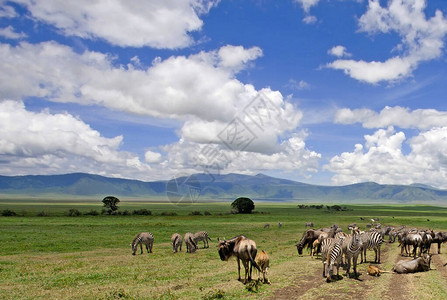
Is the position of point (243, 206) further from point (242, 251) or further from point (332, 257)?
point (242, 251)

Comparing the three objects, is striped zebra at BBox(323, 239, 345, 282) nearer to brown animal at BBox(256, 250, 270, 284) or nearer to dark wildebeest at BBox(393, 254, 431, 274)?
brown animal at BBox(256, 250, 270, 284)

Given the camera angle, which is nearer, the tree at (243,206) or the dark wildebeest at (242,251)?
the dark wildebeest at (242,251)

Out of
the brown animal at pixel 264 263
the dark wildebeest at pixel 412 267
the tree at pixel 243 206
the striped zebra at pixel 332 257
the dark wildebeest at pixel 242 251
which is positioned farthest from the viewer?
the tree at pixel 243 206

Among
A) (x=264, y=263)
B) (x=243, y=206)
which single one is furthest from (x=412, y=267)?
(x=243, y=206)

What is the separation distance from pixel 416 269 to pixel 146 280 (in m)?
17.0

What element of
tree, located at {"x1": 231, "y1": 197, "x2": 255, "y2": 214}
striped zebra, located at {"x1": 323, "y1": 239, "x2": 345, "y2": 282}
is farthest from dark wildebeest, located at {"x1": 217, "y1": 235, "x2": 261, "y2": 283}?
tree, located at {"x1": 231, "y1": 197, "x2": 255, "y2": 214}

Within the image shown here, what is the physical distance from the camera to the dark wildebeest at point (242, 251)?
1795 cm

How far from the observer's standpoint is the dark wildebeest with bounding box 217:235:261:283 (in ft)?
58.9

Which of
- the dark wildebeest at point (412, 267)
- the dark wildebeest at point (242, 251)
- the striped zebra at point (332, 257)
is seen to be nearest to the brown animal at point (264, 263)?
the dark wildebeest at point (242, 251)

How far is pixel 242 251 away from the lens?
18.2m

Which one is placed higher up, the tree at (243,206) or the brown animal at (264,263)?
the brown animal at (264,263)

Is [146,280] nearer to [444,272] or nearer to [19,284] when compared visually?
[19,284]

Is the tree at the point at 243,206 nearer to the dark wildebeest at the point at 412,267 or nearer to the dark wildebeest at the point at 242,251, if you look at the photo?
the dark wildebeest at the point at 412,267

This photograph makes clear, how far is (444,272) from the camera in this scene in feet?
70.4
